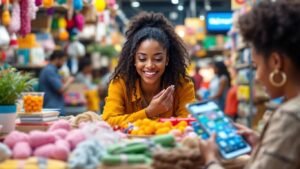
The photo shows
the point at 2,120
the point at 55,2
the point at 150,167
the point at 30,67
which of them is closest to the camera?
the point at 150,167

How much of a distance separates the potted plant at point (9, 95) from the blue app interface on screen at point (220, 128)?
129 centimetres

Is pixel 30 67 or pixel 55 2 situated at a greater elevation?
pixel 55 2

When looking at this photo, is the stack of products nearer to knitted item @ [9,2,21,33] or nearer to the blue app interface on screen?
the blue app interface on screen

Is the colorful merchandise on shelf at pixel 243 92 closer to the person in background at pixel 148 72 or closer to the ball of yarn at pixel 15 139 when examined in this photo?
the person in background at pixel 148 72

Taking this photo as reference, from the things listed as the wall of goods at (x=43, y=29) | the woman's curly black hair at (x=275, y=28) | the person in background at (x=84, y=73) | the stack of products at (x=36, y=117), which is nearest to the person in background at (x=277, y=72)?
the woman's curly black hair at (x=275, y=28)

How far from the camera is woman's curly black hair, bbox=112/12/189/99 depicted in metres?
3.79

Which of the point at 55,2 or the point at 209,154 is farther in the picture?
the point at 55,2

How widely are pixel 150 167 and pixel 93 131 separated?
430 millimetres

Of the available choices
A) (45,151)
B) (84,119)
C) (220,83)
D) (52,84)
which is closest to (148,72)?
(84,119)

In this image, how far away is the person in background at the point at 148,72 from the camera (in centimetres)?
368

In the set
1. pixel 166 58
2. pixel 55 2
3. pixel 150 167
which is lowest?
pixel 150 167

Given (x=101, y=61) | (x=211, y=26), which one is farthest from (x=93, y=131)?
(x=211, y=26)

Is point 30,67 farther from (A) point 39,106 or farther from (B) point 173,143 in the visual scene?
(B) point 173,143

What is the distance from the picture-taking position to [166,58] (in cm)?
383
